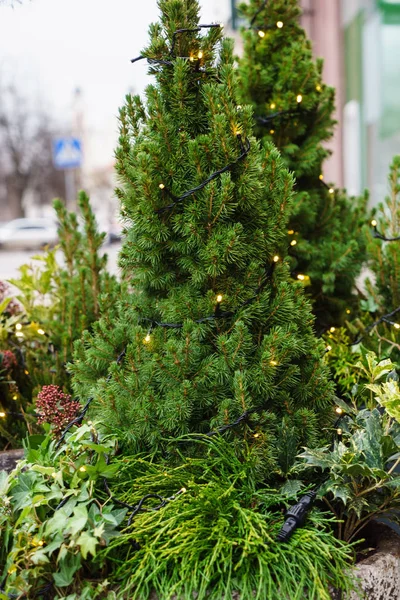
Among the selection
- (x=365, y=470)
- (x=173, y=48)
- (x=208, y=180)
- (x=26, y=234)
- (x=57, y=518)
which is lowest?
(x=57, y=518)

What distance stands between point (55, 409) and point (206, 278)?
626 millimetres

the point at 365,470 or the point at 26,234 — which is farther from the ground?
the point at 26,234

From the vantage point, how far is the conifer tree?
179 cm

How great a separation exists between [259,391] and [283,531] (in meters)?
0.40

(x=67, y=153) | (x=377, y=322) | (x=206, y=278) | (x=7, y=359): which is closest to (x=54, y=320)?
(x=7, y=359)

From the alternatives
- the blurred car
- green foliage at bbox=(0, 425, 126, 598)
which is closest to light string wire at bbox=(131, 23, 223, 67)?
green foliage at bbox=(0, 425, 126, 598)

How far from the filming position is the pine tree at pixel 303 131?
9.52ft

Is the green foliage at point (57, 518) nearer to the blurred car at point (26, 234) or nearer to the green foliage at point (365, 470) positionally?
the green foliage at point (365, 470)

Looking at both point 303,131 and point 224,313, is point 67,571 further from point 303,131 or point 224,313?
point 303,131

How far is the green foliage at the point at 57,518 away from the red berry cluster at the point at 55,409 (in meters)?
0.09

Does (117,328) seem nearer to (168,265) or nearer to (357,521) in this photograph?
(168,265)

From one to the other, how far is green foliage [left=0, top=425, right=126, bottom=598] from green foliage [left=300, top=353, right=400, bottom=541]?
1.90ft

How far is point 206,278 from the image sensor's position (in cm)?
186

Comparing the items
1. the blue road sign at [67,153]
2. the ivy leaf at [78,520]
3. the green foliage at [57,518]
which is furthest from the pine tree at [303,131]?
the blue road sign at [67,153]
